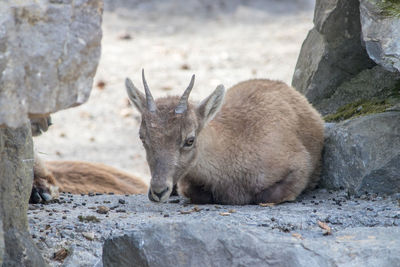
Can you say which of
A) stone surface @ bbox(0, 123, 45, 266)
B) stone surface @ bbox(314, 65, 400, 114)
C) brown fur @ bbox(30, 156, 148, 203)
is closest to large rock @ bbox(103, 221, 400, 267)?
stone surface @ bbox(0, 123, 45, 266)

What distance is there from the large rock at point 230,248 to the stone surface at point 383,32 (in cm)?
155

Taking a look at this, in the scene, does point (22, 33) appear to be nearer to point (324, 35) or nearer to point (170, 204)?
point (170, 204)

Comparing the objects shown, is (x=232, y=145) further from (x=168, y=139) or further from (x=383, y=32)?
(x=383, y=32)

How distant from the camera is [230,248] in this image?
416 cm

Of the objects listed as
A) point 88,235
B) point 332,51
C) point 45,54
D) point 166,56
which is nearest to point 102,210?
Answer: point 88,235

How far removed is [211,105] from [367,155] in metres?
1.30

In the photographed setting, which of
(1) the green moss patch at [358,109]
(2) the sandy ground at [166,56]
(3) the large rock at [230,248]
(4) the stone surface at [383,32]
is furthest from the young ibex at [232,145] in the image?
(2) the sandy ground at [166,56]

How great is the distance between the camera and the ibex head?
5.48 metres

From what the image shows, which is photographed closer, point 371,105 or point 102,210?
point 102,210

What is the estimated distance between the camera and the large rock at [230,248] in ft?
13.5

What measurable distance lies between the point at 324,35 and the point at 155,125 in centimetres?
221

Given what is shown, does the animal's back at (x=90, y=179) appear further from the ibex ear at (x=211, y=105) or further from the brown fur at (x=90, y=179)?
the ibex ear at (x=211, y=105)

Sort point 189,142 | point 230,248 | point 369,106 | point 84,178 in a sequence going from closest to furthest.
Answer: point 230,248 < point 189,142 < point 369,106 < point 84,178

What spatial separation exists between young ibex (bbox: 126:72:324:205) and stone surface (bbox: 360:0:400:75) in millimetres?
1094
